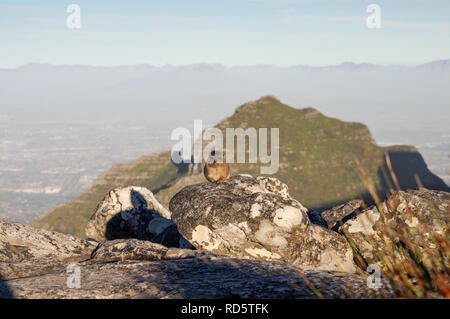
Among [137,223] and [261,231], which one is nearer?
[261,231]

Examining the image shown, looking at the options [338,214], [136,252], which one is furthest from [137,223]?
[338,214]

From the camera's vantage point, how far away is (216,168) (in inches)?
654

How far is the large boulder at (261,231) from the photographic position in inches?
555

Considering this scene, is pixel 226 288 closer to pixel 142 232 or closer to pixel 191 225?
pixel 191 225

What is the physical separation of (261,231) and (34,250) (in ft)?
26.0

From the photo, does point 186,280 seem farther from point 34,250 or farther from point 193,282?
point 34,250

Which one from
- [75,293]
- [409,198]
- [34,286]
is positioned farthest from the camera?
[409,198]

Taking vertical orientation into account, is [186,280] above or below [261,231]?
above

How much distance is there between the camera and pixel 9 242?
Result: 1456 centimetres

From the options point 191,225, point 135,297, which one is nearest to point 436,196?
point 191,225

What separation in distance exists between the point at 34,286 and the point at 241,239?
6860 mm

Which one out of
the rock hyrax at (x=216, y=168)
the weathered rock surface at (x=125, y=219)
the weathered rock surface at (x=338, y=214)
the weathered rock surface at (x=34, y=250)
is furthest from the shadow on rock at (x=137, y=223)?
the weathered rock surface at (x=338, y=214)

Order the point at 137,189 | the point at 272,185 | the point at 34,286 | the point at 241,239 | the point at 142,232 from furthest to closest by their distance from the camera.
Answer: the point at 137,189
the point at 142,232
the point at 272,185
the point at 241,239
the point at 34,286

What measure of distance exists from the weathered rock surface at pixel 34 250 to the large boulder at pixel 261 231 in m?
3.93
